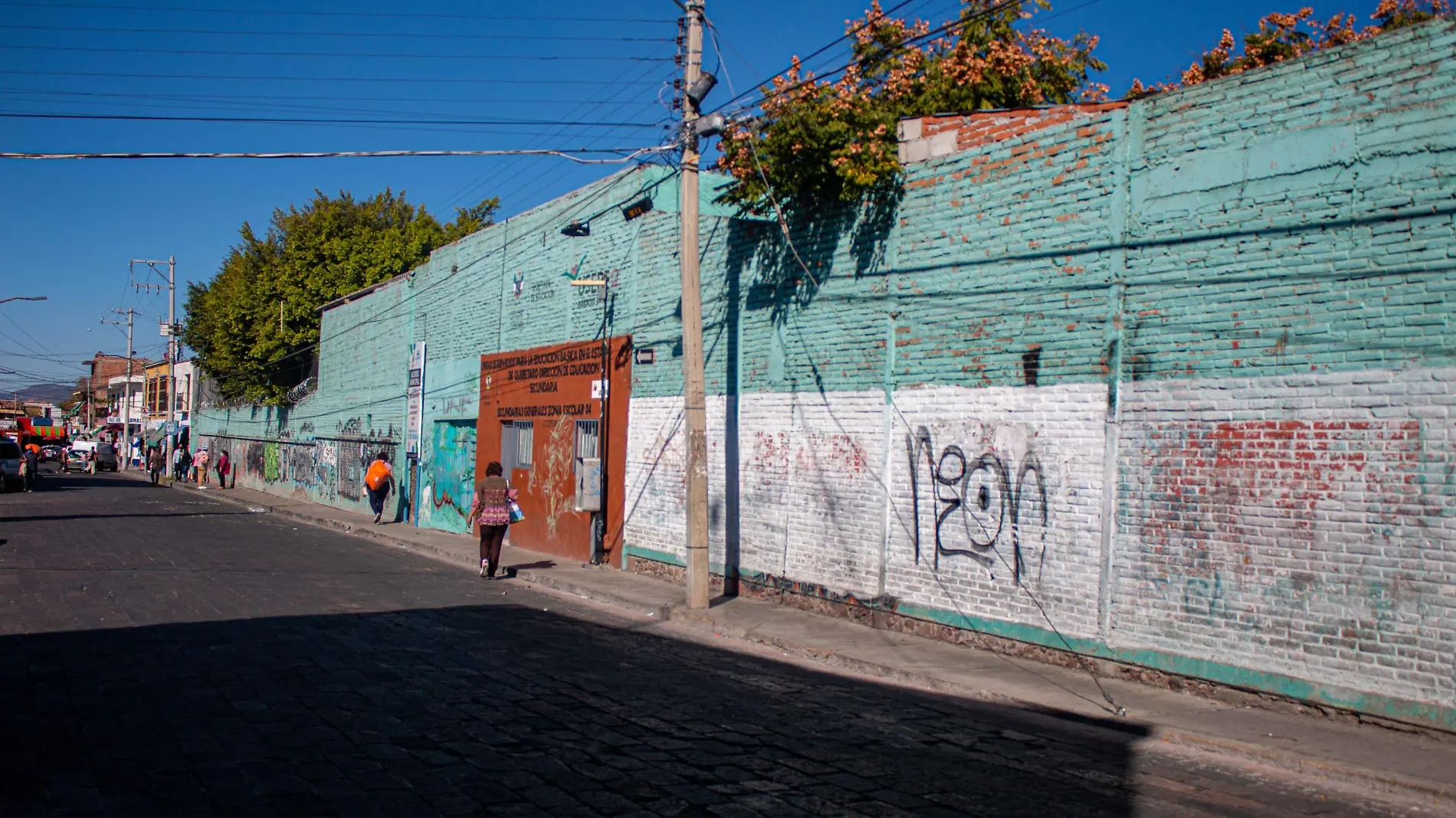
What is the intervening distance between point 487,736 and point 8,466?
36.0 meters

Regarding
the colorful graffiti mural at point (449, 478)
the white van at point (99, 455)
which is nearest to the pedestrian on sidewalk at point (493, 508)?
the colorful graffiti mural at point (449, 478)

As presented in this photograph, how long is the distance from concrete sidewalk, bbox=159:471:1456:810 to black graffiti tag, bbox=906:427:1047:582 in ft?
3.43

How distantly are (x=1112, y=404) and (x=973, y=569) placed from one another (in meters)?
2.37

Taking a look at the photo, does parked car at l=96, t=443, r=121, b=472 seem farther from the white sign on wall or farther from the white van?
the white sign on wall

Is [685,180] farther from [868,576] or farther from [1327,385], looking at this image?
[1327,385]

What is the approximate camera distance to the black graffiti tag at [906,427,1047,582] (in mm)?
10305

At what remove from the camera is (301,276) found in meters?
40.5

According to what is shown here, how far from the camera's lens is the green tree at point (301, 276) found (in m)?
40.5

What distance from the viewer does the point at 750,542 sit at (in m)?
14.2

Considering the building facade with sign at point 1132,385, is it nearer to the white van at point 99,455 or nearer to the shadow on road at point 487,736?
the shadow on road at point 487,736

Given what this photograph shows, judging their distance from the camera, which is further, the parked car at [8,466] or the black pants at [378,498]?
the parked car at [8,466]

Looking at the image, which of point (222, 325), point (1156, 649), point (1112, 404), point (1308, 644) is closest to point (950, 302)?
point (1112, 404)

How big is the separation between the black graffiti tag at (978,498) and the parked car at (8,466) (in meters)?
34.8

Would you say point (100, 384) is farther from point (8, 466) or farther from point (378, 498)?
point (378, 498)
